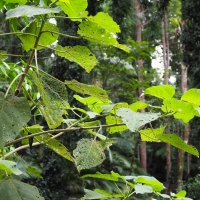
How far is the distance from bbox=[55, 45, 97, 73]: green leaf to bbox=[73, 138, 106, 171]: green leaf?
4.9 inches

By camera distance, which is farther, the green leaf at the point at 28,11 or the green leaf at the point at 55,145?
the green leaf at the point at 55,145

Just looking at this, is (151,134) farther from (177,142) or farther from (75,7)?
(75,7)

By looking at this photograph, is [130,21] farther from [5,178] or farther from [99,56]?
[5,178]

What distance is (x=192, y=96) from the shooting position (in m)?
0.40

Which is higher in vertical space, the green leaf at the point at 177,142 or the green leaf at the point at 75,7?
the green leaf at the point at 75,7

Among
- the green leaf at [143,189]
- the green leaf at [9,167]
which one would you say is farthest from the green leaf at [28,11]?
the green leaf at [143,189]

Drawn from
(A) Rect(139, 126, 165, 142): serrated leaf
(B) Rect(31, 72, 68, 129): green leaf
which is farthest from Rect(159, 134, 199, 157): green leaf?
(B) Rect(31, 72, 68, 129): green leaf

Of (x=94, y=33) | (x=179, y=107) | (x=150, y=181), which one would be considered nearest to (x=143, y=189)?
(x=150, y=181)

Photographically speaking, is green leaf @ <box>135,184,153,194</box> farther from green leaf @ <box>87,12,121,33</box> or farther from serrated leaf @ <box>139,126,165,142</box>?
green leaf @ <box>87,12,121,33</box>

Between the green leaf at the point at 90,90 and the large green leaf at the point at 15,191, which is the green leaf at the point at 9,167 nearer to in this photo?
the large green leaf at the point at 15,191

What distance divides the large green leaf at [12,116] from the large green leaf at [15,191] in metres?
0.06

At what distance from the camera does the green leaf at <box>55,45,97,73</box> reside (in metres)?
0.46

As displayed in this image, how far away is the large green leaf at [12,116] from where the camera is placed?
356mm

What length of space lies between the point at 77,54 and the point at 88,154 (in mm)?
155
